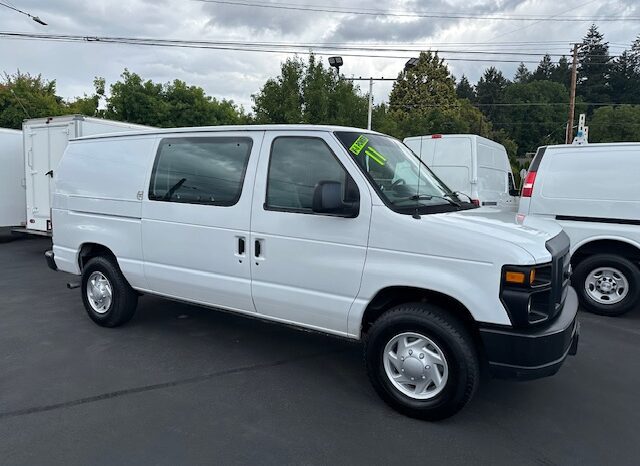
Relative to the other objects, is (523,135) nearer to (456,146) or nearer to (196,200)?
(456,146)

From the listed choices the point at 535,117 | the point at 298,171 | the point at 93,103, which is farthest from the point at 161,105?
the point at 535,117

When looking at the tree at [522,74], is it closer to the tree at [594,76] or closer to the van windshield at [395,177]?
the tree at [594,76]

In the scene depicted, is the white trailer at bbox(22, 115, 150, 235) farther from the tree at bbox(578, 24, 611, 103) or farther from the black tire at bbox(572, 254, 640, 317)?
the tree at bbox(578, 24, 611, 103)

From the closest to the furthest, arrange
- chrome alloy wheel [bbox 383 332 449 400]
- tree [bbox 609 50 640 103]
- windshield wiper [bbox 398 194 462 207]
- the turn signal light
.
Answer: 1. the turn signal light
2. chrome alloy wheel [bbox 383 332 449 400]
3. windshield wiper [bbox 398 194 462 207]
4. tree [bbox 609 50 640 103]

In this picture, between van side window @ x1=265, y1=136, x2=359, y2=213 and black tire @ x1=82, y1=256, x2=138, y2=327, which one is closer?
van side window @ x1=265, y1=136, x2=359, y2=213

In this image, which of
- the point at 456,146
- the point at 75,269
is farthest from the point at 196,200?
the point at 456,146

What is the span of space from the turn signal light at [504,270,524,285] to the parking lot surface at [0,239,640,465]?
1.13 meters

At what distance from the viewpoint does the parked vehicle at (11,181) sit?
439 inches

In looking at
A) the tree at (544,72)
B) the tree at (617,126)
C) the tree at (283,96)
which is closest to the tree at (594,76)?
the tree at (544,72)

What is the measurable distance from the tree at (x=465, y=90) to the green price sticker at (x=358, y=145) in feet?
310

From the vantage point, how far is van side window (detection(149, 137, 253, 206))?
4.34 meters

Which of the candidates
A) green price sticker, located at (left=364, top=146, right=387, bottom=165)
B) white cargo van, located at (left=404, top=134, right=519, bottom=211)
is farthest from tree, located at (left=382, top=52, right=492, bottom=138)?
green price sticker, located at (left=364, top=146, right=387, bottom=165)

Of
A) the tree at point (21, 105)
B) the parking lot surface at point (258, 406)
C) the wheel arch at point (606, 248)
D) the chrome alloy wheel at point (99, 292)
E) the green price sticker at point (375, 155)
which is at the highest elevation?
the tree at point (21, 105)

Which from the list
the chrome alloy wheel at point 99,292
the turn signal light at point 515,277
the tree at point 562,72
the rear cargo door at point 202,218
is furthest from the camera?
the tree at point 562,72
